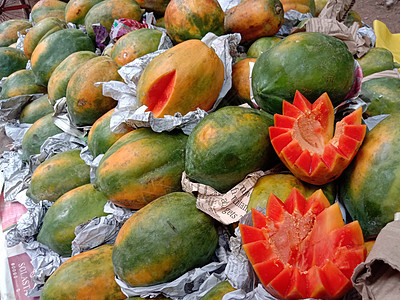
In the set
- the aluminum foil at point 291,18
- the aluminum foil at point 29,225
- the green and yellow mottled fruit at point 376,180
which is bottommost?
the aluminum foil at point 29,225

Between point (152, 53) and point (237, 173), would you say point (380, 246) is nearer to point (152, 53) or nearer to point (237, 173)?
point (237, 173)

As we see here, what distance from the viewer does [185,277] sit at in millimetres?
1222

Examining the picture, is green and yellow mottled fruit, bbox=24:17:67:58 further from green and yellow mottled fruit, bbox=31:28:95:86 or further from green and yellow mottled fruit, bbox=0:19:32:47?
green and yellow mottled fruit, bbox=0:19:32:47

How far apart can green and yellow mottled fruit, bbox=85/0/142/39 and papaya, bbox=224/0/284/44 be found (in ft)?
2.70

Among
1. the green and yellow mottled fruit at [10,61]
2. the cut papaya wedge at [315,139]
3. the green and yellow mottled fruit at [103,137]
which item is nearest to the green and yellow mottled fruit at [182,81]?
the green and yellow mottled fruit at [103,137]

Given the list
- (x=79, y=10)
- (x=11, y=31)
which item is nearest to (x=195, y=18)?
(x=79, y=10)

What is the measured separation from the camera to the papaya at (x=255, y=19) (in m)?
1.88

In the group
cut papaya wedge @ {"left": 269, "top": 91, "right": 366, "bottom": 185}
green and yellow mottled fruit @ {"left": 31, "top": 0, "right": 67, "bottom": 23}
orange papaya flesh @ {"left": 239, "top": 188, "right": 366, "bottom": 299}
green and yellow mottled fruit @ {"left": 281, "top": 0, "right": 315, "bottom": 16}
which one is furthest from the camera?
green and yellow mottled fruit @ {"left": 31, "top": 0, "right": 67, "bottom": 23}

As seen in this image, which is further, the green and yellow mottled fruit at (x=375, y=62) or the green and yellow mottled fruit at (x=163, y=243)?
the green and yellow mottled fruit at (x=375, y=62)

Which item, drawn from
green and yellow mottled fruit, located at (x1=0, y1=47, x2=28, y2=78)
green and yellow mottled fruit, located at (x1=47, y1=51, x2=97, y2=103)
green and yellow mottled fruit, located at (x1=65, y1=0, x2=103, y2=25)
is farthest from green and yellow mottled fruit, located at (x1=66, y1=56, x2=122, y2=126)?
green and yellow mottled fruit, located at (x1=0, y1=47, x2=28, y2=78)

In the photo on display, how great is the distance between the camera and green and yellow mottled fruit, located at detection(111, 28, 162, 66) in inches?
78.7

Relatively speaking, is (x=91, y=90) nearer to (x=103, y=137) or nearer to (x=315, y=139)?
(x=103, y=137)

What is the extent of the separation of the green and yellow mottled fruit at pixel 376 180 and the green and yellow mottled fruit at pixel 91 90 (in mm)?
1330

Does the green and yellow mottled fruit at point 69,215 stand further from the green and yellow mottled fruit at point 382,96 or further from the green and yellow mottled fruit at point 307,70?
the green and yellow mottled fruit at point 382,96
